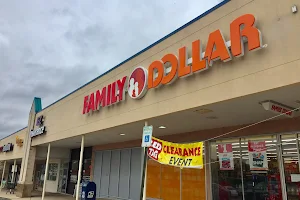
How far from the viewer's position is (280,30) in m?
6.75

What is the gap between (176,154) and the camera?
28.9 ft

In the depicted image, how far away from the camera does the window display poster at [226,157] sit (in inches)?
468

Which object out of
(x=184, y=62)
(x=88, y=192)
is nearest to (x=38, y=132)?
(x=88, y=192)

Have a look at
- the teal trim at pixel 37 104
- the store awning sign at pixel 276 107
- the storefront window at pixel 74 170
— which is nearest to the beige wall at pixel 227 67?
the store awning sign at pixel 276 107

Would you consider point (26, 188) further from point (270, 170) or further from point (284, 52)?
point (284, 52)

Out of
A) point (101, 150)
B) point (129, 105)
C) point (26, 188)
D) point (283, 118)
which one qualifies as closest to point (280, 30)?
point (283, 118)

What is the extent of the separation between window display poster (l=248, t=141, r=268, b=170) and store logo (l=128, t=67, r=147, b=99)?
186 inches

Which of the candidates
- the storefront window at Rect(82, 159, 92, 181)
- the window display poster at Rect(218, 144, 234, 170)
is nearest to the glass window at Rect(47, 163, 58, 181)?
the storefront window at Rect(82, 159, 92, 181)

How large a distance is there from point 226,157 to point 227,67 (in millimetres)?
5504

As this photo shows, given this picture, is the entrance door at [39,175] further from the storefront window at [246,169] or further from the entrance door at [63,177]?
the storefront window at [246,169]

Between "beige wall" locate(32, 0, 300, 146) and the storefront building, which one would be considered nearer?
"beige wall" locate(32, 0, 300, 146)

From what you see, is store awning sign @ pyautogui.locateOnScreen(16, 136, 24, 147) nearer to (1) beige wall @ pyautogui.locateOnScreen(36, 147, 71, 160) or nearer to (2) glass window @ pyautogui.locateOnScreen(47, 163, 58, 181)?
(2) glass window @ pyautogui.locateOnScreen(47, 163, 58, 181)

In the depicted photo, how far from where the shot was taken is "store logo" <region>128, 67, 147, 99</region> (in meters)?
10.9

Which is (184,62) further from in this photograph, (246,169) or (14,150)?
(14,150)
